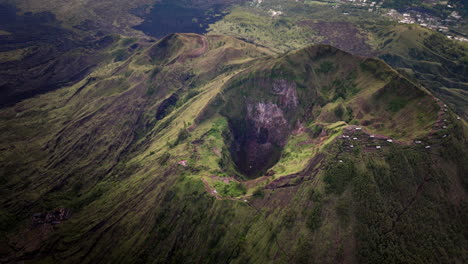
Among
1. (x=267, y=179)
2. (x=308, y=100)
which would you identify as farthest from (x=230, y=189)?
(x=308, y=100)

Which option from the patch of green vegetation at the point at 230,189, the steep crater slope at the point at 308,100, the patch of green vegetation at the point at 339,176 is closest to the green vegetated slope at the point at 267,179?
the patch of green vegetation at the point at 339,176

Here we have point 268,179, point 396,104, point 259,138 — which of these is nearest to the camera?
point 268,179

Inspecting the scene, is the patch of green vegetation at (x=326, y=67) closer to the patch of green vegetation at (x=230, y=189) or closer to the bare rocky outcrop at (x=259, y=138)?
the bare rocky outcrop at (x=259, y=138)

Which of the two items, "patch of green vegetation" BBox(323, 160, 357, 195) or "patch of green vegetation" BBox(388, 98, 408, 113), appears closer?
"patch of green vegetation" BBox(323, 160, 357, 195)

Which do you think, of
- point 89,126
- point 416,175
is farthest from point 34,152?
point 416,175

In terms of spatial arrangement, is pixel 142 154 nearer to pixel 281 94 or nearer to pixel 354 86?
pixel 281 94

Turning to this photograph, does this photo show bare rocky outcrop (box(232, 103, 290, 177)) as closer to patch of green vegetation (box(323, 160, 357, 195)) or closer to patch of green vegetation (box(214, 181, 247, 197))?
patch of green vegetation (box(214, 181, 247, 197))

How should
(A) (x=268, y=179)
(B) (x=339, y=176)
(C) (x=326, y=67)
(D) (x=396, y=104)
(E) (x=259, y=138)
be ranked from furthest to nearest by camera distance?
(E) (x=259, y=138) → (C) (x=326, y=67) → (D) (x=396, y=104) → (A) (x=268, y=179) → (B) (x=339, y=176)

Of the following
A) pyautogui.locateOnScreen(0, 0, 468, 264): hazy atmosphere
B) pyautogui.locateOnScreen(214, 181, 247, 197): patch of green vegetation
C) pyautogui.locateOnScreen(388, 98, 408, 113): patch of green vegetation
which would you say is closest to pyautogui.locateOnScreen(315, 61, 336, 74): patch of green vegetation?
pyautogui.locateOnScreen(0, 0, 468, 264): hazy atmosphere

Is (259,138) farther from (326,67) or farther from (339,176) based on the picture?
(339,176)
